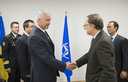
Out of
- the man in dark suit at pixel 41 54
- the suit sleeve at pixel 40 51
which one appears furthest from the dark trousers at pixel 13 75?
the suit sleeve at pixel 40 51

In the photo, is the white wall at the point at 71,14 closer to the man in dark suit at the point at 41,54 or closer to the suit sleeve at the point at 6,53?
the suit sleeve at the point at 6,53

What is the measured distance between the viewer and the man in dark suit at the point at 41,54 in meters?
1.73

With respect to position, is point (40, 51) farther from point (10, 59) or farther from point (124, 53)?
point (124, 53)

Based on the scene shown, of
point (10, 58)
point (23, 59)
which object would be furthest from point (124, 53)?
point (10, 58)

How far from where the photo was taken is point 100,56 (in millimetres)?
1413

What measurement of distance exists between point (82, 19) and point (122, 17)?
1481 mm

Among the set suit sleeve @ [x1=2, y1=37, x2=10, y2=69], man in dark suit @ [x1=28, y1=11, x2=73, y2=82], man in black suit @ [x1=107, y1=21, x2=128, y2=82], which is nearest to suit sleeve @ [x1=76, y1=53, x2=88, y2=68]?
man in dark suit @ [x1=28, y1=11, x2=73, y2=82]

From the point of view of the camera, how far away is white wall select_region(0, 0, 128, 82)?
397 cm

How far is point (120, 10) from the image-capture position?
450 cm

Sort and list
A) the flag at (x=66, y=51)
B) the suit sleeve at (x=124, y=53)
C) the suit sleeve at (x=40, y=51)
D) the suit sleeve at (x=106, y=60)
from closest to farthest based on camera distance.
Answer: the suit sleeve at (x=106, y=60), the suit sleeve at (x=40, y=51), the suit sleeve at (x=124, y=53), the flag at (x=66, y=51)

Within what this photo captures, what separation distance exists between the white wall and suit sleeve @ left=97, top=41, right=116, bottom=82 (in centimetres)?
281

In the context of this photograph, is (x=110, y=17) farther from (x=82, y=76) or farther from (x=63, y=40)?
(x=82, y=76)

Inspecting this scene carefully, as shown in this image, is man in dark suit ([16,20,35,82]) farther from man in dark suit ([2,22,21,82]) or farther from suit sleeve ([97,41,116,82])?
suit sleeve ([97,41,116,82])

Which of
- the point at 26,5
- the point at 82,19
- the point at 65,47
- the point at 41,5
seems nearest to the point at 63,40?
the point at 65,47
